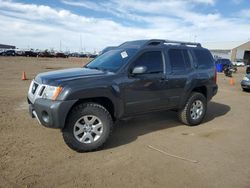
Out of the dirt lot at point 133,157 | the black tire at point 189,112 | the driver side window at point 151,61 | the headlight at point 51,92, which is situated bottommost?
the dirt lot at point 133,157

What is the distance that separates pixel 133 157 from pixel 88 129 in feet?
3.07

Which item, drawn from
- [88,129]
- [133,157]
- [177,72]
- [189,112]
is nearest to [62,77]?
[88,129]

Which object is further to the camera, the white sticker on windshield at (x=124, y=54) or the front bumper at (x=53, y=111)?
the white sticker on windshield at (x=124, y=54)

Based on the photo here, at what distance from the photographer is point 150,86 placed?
18.2 ft

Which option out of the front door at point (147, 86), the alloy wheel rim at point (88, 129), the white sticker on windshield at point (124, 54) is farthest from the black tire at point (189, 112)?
the alloy wheel rim at point (88, 129)

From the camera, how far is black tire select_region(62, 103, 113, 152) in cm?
454

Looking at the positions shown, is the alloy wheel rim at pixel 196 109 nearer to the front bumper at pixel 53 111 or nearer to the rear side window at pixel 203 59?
the rear side window at pixel 203 59

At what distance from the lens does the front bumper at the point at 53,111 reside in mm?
4332

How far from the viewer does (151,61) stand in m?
5.67

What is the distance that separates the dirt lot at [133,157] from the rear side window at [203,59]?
155 centimetres

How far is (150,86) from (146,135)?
1088 mm

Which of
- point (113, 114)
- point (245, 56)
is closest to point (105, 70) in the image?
point (113, 114)

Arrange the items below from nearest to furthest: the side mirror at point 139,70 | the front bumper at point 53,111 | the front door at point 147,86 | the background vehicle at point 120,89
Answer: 1. the front bumper at point 53,111
2. the background vehicle at point 120,89
3. the side mirror at point 139,70
4. the front door at point 147,86

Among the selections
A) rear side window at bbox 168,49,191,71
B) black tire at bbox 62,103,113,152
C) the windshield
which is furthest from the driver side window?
black tire at bbox 62,103,113,152
